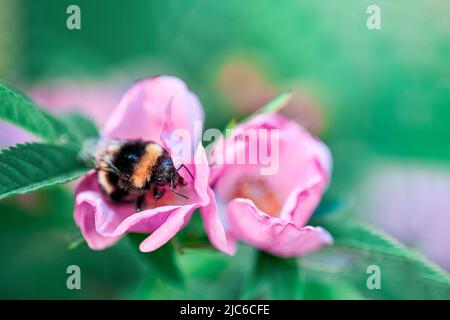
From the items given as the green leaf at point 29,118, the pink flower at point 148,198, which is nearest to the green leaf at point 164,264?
the pink flower at point 148,198

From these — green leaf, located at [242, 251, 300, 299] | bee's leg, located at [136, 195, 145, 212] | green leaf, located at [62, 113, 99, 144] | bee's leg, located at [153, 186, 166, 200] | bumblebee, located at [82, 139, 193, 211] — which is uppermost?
green leaf, located at [62, 113, 99, 144]

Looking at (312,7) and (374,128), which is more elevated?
(312,7)

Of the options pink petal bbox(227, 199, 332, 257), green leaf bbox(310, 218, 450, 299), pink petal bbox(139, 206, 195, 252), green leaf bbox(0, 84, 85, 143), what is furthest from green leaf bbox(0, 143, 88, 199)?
green leaf bbox(310, 218, 450, 299)

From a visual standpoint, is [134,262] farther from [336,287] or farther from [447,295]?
[447,295]

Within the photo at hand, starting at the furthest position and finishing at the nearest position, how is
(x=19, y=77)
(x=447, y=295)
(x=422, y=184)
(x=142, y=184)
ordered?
(x=19, y=77) < (x=422, y=184) < (x=447, y=295) < (x=142, y=184)

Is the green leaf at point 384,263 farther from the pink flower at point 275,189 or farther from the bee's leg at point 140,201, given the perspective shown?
the bee's leg at point 140,201

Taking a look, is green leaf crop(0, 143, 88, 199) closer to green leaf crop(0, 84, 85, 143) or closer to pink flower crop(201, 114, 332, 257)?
green leaf crop(0, 84, 85, 143)
